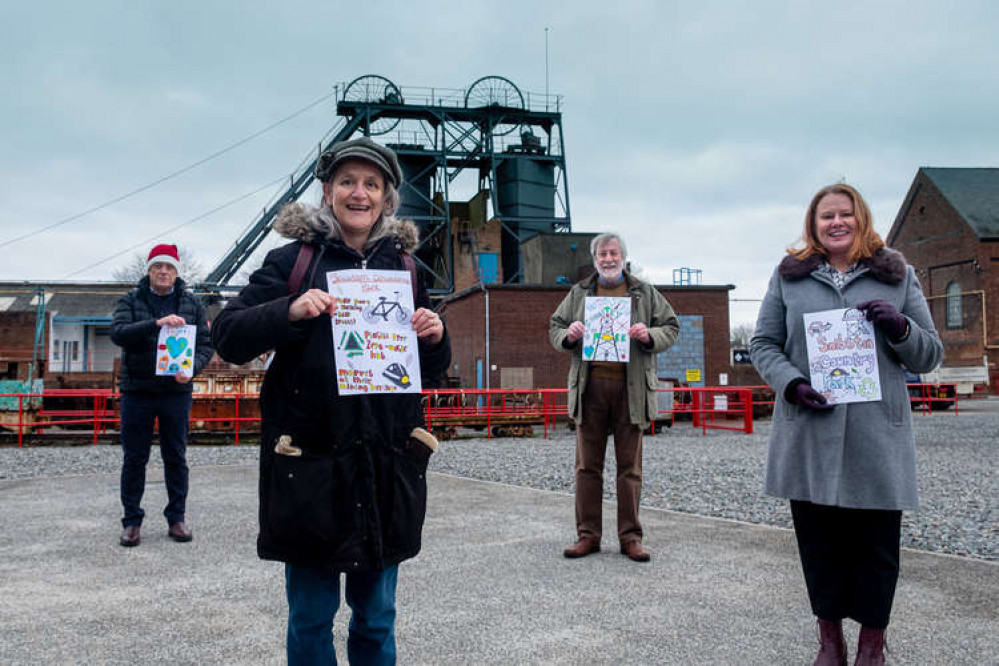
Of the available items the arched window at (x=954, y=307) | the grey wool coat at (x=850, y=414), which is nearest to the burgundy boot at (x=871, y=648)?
the grey wool coat at (x=850, y=414)

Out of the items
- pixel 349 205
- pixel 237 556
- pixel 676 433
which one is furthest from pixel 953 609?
pixel 676 433

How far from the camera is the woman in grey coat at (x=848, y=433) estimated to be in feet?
10.3

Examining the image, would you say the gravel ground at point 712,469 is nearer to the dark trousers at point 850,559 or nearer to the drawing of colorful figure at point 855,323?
the dark trousers at point 850,559

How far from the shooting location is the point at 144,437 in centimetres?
591

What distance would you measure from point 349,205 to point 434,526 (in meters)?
4.41

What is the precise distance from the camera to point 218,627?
3.86 metres

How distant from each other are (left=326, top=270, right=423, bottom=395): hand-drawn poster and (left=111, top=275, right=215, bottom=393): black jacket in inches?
139

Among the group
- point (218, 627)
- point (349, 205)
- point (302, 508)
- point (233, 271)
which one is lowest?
point (218, 627)

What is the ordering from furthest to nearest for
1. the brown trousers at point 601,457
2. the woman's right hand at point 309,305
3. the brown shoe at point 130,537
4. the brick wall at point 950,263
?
the brick wall at point 950,263, the brown shoe at point 130,537, the brown trousers at point 601,457, the woman's right hand at point 309,305

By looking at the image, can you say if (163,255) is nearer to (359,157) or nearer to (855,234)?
(359,157)

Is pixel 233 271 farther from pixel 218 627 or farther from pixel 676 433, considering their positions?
pixel 218 627

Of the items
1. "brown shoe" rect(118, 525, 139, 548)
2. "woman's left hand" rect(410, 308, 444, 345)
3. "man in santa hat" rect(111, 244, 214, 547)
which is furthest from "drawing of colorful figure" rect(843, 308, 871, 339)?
"brown shoe" rect(118, 525, 139, 548)

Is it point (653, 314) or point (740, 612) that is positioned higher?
point (653, 314)

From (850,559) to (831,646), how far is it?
36cm
